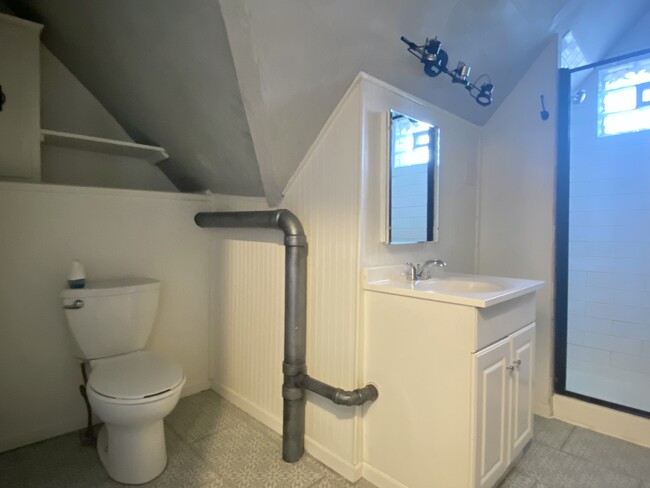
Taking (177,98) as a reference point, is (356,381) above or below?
below

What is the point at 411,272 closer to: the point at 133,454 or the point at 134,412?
the point at 134,412

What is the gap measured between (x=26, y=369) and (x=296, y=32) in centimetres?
198

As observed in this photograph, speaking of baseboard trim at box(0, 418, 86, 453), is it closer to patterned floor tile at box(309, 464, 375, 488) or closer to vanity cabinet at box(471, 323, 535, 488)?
patterned floor tile at box(309, 464, 375, 488)

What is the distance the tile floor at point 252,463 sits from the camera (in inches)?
61.7

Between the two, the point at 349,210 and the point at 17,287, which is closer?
the point at 349,210

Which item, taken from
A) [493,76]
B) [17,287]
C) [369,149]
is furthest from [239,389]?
[493,76]

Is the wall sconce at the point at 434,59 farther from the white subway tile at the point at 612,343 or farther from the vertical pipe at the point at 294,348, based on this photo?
the white subway tile at the point at 612,343

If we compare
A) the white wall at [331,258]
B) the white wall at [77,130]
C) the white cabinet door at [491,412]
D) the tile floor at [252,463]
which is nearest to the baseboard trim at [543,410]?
the tile floor at [252,463]

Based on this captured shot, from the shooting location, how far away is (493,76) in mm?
2074

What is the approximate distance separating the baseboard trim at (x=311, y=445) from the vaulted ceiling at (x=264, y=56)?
1.18 meters

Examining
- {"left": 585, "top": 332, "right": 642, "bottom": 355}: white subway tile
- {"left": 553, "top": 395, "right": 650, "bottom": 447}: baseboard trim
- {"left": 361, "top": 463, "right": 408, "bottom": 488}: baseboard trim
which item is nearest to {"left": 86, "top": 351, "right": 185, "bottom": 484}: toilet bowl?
{"left": 361, "top": 463, "right": 408, "bottom": 488}: baseboard trim

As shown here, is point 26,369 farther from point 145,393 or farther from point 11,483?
point 145,393

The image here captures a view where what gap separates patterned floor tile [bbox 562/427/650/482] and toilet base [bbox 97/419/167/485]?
6.27 feet

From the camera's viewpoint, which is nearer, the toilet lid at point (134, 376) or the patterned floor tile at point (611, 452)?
the toilet lid at point (134, 376)
